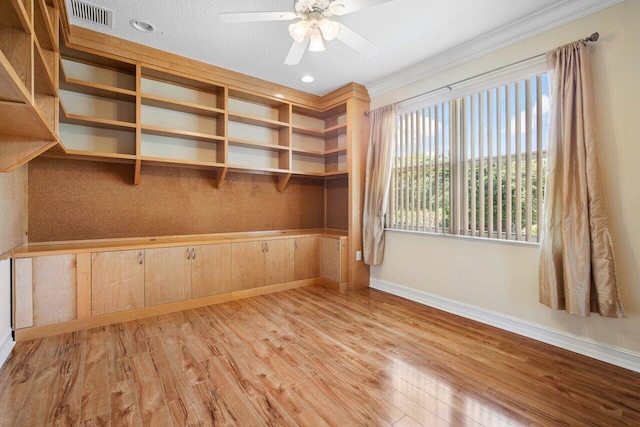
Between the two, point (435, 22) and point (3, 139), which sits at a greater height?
point (435, 22)

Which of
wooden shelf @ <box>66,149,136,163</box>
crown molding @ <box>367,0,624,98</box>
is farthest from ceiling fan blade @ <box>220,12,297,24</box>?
crown molding @ <box>367,0,624,98</box>

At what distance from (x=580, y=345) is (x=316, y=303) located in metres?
2.34

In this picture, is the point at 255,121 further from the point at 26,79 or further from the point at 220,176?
the point at 26,79

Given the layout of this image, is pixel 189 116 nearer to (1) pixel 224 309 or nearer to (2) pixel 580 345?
(1) pixel 224 309

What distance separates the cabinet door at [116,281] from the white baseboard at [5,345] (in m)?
0.52

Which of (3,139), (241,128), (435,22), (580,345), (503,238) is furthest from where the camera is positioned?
(241,128)

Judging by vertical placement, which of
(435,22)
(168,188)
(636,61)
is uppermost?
(435,22)

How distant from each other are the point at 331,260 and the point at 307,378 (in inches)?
83.3

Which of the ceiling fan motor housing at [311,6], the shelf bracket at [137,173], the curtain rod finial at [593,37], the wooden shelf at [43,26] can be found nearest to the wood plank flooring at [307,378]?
the shelf bracket at [137,173]

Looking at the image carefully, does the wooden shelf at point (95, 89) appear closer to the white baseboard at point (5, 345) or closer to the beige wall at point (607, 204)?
the white baseboard at point (5, 345)

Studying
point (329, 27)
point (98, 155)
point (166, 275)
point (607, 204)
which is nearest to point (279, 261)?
point (166, 275)

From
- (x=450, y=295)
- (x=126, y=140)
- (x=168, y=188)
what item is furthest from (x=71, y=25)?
(x=450, y=295)

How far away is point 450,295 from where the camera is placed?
311 centimetres

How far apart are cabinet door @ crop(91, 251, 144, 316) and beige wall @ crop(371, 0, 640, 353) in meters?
3.27
